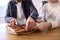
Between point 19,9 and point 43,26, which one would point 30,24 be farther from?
point 19,9

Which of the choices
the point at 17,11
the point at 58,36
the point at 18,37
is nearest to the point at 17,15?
the point at 17,11

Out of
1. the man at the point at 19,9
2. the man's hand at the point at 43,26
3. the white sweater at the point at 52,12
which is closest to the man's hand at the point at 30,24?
the man's hand at the point at 43,26

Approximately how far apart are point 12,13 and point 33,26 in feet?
1.67

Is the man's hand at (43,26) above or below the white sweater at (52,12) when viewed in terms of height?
below

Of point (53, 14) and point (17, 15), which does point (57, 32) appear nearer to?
point (53, 14)

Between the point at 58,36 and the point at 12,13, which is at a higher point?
the point at 12,13

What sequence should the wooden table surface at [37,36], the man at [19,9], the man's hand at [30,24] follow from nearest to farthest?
the wooden table surface at [37,36] → the man's hand at [30,24] → the man at [19,9]

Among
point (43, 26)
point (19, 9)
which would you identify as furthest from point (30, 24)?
point (19, 9)

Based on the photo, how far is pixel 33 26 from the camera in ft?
4.61

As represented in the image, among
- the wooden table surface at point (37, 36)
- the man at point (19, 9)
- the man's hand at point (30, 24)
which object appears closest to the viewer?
the wooden table surface at point (37, 36)

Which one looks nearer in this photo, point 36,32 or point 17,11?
point 36,32

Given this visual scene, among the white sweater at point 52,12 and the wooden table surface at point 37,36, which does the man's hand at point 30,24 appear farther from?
the white sweater at point 52,12

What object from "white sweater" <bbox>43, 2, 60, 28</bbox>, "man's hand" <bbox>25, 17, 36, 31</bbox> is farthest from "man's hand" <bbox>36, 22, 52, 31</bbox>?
"white sweater" <bbox>43, 2, 60, 28</bbox>

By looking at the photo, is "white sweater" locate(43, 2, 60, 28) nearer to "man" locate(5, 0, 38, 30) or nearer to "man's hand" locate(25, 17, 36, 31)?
"man" locate(5, 0, 38, 30)
